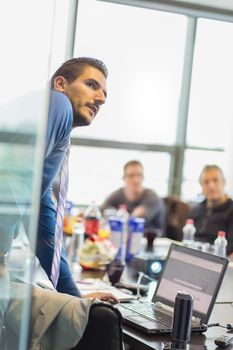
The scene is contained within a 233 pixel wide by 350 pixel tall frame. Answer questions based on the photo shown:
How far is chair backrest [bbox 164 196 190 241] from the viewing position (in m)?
5.91

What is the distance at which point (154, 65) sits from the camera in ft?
22.6

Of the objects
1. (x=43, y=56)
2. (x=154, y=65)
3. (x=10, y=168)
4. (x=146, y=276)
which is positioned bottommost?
(x=146, y=276)

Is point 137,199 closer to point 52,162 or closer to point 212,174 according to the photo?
point 212,174

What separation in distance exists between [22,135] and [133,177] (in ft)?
15.2

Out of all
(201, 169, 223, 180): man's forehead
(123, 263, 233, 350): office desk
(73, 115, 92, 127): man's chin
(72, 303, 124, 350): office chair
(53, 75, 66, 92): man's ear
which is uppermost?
(53, 75, 66, 92): man's ear

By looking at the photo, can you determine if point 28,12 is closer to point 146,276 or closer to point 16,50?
point 16,50

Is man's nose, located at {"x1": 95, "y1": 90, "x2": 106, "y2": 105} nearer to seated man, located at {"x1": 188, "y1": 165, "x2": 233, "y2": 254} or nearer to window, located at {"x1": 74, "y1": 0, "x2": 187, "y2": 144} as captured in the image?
seated man, located at {"x1": 188, "y1": 165, "x2": 233, "y2": 254}

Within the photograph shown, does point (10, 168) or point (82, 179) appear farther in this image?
point (82, 179)

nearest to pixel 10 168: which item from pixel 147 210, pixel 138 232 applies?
pixel 138 232

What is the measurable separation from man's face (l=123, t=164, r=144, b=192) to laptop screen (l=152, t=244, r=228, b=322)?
11.5 ft

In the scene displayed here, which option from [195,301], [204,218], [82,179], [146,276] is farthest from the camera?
[82,179]

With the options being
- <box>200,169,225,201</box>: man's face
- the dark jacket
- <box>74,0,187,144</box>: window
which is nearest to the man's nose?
the dark jacket

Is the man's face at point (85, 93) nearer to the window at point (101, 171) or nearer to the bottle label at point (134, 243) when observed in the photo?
the bottle label at point (134, 243)

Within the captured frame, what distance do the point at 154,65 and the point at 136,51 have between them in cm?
28
